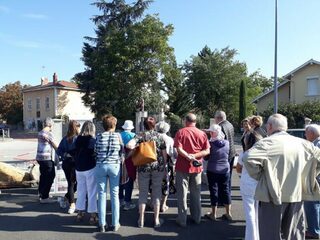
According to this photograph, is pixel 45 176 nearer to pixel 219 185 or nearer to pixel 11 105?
pixel 219 185

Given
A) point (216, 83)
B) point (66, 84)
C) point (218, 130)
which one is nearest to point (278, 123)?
point (218, 130)

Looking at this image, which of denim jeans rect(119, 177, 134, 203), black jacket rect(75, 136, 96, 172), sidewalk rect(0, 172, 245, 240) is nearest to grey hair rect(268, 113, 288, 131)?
sidewalk rect(0, 172, 245, 240)

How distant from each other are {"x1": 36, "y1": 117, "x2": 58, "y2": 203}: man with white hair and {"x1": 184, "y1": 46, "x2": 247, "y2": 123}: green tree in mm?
42027

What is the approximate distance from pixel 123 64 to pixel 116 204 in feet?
108

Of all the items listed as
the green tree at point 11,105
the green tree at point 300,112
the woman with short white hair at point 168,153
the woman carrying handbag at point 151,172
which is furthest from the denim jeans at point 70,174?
the green tree at point 11,105

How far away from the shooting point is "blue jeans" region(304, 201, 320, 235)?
19.4ft

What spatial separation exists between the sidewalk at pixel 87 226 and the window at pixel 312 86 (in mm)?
31626

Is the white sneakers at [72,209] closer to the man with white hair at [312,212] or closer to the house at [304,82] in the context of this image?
the man with white hair at [312,212]

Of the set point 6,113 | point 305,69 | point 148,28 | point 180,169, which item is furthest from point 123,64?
point 6,113

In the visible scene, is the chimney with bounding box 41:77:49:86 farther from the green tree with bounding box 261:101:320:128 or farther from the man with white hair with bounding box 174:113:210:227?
the man with white hair with bounding box 174:113:210:227

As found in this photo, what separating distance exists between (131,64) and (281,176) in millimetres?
34983

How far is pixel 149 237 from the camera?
19.7 ft

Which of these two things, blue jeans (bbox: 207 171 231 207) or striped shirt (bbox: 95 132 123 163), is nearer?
striped shirt (bbox: 95 132 123 163)

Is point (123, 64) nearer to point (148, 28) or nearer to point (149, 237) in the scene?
point (148, 28)
